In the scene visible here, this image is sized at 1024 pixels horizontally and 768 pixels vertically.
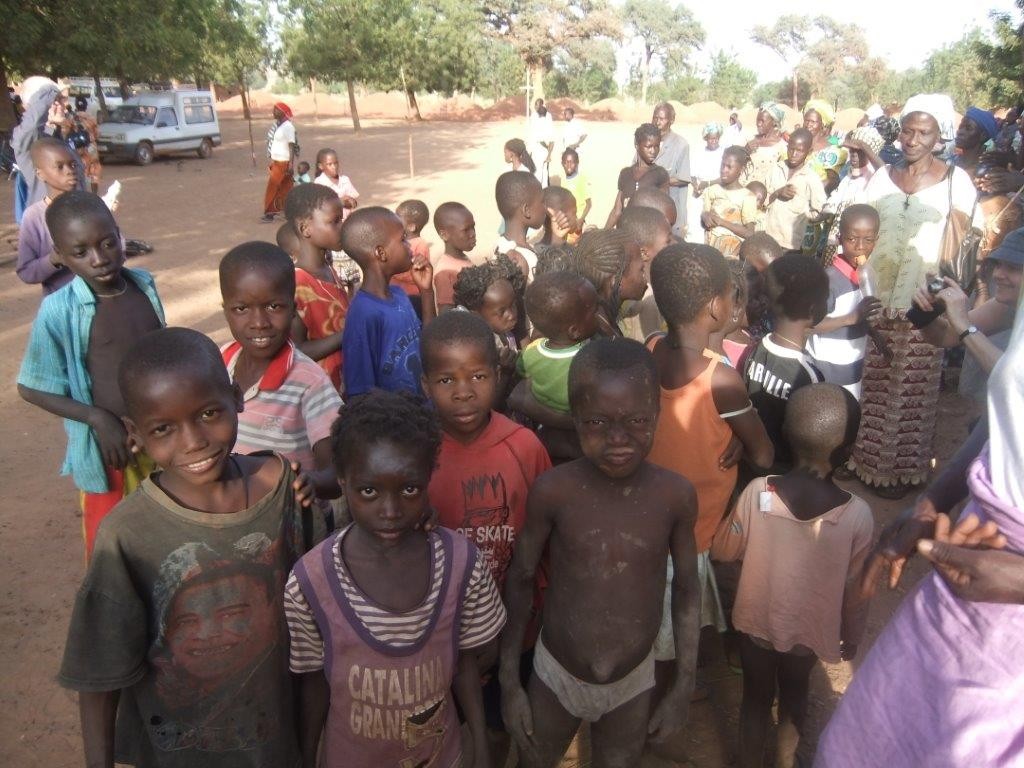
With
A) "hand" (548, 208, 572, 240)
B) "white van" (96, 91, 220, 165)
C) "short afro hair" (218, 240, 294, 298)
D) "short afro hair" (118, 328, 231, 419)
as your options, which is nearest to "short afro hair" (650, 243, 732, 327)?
"short afro hair" (218, 240, 294, 298)

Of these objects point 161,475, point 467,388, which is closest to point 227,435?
point 161,475

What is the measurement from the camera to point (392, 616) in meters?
1.55

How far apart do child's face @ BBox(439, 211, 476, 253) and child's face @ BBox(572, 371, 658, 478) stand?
8.11 ft

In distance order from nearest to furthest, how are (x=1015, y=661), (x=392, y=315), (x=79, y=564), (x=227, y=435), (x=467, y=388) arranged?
(x=1015, y=661) → (x=227, y=435) → (x=467, y=388) → (x=392, y=315) → (x=79, y=564)

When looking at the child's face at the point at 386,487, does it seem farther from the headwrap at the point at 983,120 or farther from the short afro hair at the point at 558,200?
the headwrap at the point at 983,120

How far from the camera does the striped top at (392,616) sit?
5.05ft

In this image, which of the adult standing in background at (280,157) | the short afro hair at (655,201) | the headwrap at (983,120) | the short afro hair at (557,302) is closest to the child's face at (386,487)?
the short afro hair at (557,302)

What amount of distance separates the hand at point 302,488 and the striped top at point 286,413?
13.6 inches

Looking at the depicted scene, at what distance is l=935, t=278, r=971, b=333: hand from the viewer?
2.44m

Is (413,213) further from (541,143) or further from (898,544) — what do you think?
(541,143)

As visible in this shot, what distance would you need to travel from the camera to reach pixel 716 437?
2178 millimetres

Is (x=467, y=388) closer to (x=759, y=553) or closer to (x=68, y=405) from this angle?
(x=759, y=553)

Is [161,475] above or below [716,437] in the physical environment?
above

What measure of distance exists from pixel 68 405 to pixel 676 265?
77.3 inches
